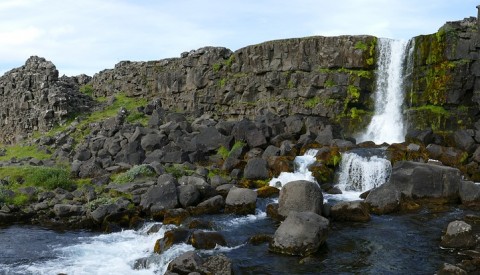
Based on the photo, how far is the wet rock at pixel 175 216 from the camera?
24.1 meters

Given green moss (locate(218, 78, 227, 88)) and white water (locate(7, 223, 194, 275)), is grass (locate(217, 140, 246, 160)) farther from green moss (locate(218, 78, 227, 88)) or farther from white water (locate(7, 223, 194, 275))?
white water (locate(7, 223, 194, 275))

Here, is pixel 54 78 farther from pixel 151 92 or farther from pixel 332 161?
pixel 332 161

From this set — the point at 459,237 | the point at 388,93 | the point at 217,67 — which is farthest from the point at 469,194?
the point at 217,67

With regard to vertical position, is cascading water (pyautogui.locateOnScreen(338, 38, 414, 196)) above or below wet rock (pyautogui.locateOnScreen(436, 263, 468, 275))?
above

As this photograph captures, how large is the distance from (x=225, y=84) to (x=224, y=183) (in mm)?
21225

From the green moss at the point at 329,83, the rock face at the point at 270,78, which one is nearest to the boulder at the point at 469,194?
the rock face at the point at 270,78

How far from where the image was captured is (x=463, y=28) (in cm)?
3866

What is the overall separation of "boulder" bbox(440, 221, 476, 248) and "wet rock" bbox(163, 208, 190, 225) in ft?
39.4

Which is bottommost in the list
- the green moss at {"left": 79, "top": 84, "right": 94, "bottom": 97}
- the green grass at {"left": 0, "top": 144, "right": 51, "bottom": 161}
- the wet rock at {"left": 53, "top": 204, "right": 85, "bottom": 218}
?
the wet rock at {"left": 53, "top": 204, "right": 85, "bottom": 218}

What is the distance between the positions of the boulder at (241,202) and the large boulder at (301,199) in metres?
2.19

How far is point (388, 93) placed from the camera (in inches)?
1650

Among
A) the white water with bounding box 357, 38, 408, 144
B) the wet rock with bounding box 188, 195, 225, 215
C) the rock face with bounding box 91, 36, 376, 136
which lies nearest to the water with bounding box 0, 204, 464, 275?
the wet rock with bounding box 188, 195, 225, 215

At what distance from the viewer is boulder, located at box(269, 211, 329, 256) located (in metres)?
18.7

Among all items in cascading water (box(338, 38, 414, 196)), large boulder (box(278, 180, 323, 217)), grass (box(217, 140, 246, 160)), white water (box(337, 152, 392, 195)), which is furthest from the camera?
cascading water (box(338, 38, 414, 196))
